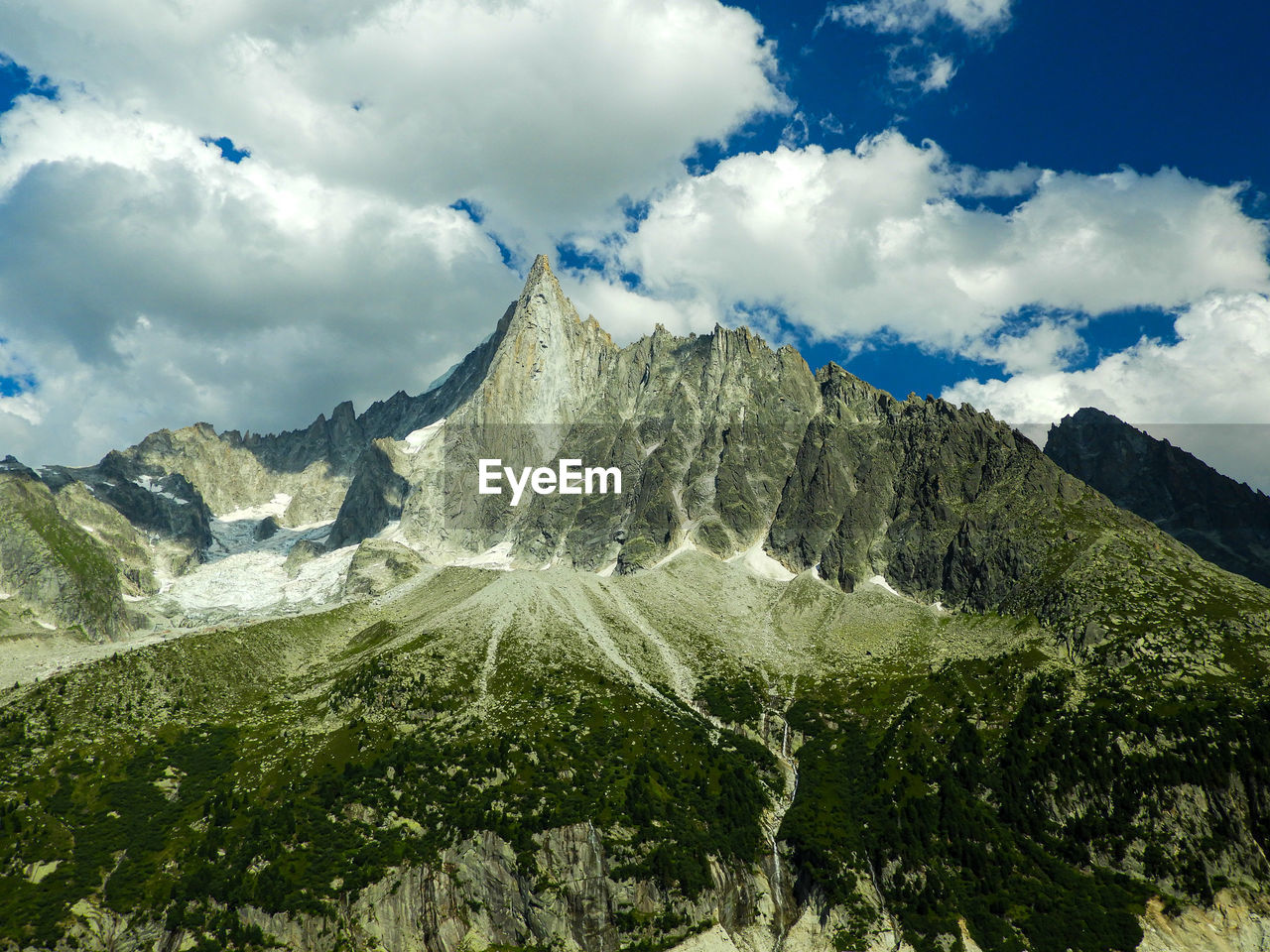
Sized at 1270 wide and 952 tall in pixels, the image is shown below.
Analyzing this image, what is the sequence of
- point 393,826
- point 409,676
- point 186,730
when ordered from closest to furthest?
point 393,826 → point 186,730 → point 409,676

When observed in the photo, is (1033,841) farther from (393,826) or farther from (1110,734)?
(393,826)

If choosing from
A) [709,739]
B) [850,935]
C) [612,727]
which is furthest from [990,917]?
[612,727]

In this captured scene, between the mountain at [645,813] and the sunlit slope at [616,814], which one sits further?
the sunlit slope at [616,814]

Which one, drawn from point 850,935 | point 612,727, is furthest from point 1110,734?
point 612,727

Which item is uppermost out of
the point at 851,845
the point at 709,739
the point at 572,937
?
the point at 709,739

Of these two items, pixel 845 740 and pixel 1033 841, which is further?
pixel 845 740

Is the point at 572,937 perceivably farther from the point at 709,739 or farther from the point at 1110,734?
the point at 1110,734

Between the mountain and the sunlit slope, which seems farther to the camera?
the sunlit slope

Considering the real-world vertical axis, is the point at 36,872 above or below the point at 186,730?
below

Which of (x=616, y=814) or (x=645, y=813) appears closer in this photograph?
(x=616, y=814)

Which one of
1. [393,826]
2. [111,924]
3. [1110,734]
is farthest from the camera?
[1110,734]
